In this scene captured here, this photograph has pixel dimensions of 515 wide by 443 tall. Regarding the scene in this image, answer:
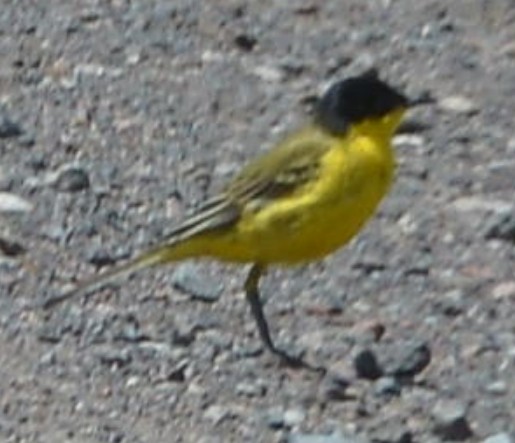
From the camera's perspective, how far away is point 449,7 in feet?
43.3

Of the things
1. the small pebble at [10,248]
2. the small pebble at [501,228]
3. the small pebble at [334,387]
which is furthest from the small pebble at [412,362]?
the small pebble at [10,248]

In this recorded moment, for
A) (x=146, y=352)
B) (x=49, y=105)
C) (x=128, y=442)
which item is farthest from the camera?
(x=49, y=105)

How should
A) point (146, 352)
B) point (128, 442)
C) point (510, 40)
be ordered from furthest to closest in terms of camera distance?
point (510, 40), point (146, 352), point (128, 442)

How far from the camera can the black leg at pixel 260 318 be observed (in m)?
9.52

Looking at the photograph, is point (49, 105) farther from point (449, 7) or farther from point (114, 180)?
point (449, 7)

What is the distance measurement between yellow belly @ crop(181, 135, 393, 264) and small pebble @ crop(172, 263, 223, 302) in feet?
1.70

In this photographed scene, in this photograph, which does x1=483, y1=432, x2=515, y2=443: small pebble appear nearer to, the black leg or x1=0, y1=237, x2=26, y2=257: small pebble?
the black leg

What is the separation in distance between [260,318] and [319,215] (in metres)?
0.45

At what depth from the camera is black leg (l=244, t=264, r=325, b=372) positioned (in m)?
9.52

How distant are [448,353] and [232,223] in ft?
2.87

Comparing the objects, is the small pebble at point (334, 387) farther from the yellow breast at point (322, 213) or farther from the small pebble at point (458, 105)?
the small pebble at point (458, 105)

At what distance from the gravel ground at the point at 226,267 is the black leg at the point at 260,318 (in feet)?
0.16

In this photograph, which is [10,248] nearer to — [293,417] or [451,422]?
[293,417]

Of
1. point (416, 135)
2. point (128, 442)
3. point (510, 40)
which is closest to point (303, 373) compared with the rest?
point (128, 442)
